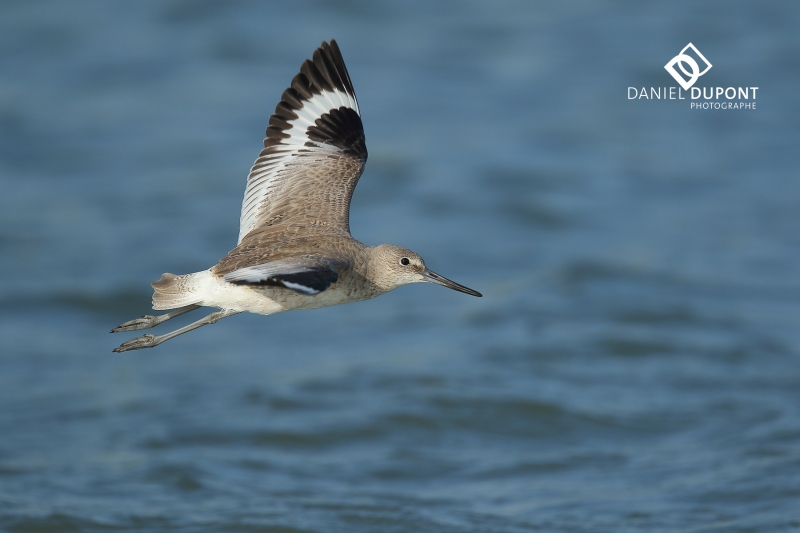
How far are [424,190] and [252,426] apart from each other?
7.43m

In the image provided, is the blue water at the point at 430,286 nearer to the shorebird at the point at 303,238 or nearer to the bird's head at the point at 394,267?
the shorebird at the point at 303,238

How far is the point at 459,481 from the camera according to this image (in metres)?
15.9

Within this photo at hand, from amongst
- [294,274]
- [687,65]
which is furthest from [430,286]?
[294,274]

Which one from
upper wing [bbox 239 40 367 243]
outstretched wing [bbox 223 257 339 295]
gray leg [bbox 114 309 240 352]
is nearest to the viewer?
outstretched wing [bbox 223 257 339 295]

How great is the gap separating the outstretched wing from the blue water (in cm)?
643

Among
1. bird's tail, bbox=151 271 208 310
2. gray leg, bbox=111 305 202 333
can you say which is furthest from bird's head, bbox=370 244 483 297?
gray leg, bbox=111 305 202 333

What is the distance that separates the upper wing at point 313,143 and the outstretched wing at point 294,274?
2.01m

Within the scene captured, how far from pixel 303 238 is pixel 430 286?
38.7 feet

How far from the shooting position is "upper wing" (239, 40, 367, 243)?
36.4 feet

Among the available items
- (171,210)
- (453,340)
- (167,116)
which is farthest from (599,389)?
(167,116)

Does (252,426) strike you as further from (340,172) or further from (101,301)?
(340,172)

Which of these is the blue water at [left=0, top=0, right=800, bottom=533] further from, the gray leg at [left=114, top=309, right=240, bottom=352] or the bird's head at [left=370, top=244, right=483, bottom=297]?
the bird's head at [left=370, top=244, right=483, bottom=297]

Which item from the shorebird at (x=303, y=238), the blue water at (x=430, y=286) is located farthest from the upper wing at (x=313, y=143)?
the blue water at (x=430, y=286)

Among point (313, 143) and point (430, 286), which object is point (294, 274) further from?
point (430, 286)
